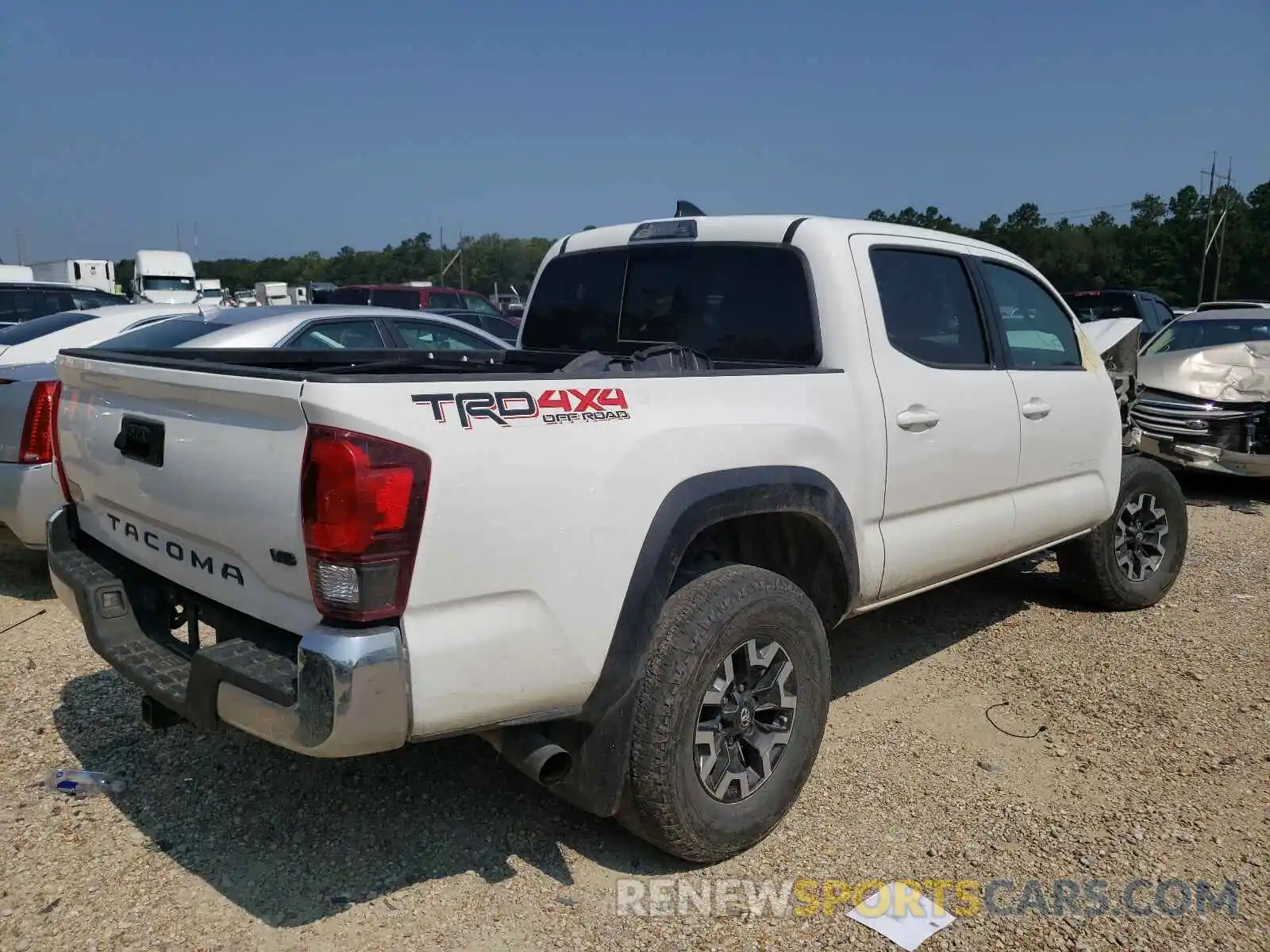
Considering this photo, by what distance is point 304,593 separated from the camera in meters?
2.22

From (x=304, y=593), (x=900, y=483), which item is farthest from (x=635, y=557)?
(x=900, y=483)

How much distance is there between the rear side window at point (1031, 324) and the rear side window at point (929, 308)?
24cm

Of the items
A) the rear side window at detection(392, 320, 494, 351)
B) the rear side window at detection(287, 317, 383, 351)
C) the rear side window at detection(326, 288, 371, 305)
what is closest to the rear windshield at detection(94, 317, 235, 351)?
the rear side window at detection(287, 317, 383, 351)

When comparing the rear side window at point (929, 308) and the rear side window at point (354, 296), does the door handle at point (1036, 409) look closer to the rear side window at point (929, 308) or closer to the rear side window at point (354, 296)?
the rear side window at point (929, 308)

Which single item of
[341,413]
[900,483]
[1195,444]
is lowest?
[1195,444]

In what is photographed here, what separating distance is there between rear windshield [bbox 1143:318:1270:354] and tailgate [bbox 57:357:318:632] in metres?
9.06

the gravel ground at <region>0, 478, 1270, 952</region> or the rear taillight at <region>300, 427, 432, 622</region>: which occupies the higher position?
the rear taillight at <region>300, 427, 432, 622</region>

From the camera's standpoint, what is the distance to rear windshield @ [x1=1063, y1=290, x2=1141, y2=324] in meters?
15.7

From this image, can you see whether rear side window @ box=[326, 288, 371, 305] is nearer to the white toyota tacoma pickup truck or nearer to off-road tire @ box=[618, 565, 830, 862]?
the white toyota tacoma pickup truck

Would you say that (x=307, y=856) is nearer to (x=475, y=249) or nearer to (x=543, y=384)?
(x=543, y=384)

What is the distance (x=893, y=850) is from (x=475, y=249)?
66783mm

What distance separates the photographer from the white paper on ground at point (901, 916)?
2.62m

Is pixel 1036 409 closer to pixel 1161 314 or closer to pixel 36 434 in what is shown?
pixel 36 434

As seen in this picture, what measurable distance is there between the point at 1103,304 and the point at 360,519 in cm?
1654
